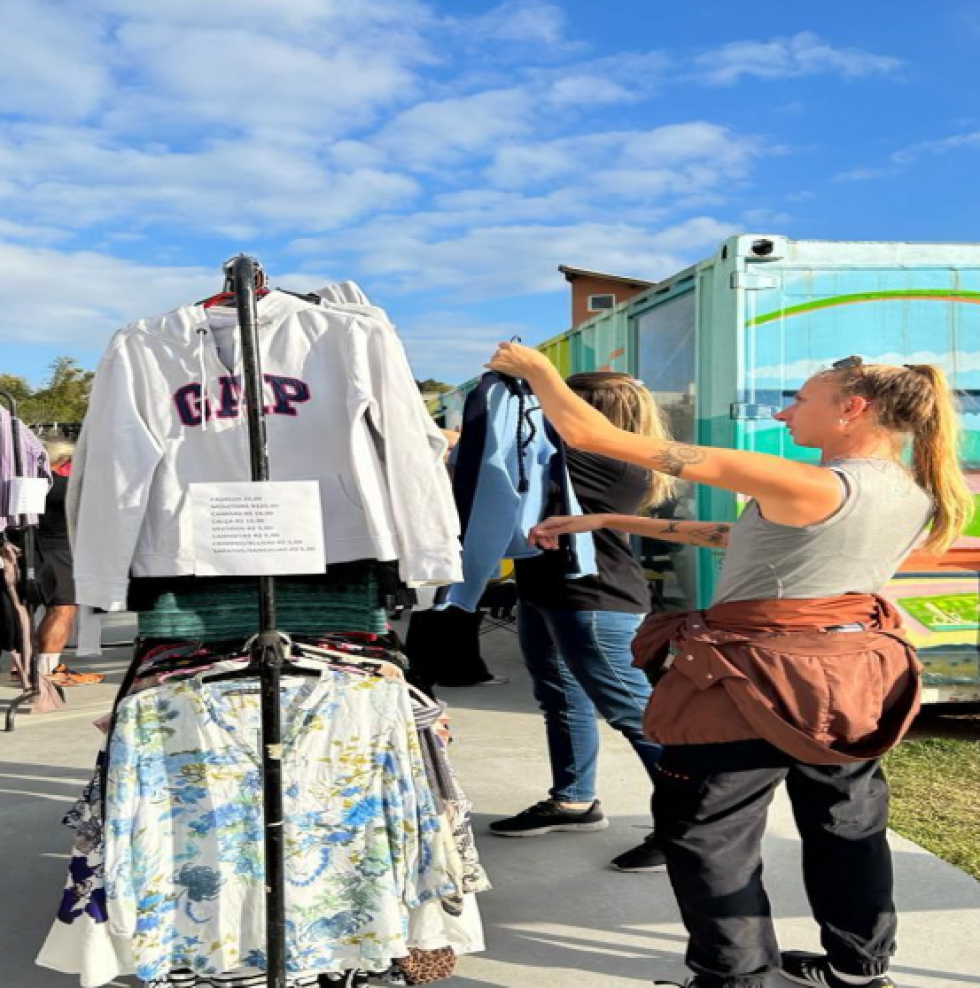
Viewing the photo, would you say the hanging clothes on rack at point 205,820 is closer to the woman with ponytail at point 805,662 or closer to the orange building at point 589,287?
the woman with ponytail at point 805,662

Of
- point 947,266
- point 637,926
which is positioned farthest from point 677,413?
point 637,926

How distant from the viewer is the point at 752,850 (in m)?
2.39

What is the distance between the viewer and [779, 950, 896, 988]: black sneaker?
2.62 metres

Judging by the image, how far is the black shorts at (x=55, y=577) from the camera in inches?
263

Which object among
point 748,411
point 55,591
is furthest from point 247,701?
point 55,591

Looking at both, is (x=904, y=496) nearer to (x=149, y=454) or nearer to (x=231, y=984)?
(x=149, y=454)

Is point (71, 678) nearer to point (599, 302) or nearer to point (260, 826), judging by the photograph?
point (260, 826)

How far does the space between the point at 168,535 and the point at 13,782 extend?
2985mm

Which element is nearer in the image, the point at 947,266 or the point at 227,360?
the point at 227,360

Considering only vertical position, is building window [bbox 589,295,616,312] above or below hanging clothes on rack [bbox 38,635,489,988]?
above

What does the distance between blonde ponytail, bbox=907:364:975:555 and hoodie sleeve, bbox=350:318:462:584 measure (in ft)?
3.60

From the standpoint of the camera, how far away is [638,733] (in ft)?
11.3

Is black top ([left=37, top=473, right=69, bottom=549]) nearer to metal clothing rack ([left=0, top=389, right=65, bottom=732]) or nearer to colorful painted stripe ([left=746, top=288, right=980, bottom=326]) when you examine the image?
metal clothing rack ([left=0, top=389, right=65, bottom=732])

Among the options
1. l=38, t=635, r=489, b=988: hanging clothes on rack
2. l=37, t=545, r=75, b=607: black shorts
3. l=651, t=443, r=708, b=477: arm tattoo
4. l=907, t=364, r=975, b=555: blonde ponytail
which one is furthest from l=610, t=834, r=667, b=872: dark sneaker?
l=37, t=545, r=75, b=607: black shorts
